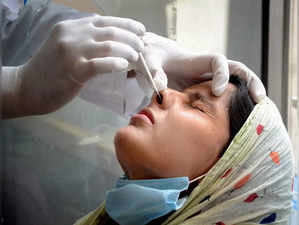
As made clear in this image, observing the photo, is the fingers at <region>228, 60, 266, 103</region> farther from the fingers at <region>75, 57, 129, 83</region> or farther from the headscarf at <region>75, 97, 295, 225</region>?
the fingers at <region>75, 57, 129, 83</region>

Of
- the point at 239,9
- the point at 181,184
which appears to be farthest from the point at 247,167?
the point at 239,9

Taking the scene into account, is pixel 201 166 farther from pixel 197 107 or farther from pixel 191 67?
pixel 191 67

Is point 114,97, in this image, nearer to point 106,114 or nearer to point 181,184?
point 106,114

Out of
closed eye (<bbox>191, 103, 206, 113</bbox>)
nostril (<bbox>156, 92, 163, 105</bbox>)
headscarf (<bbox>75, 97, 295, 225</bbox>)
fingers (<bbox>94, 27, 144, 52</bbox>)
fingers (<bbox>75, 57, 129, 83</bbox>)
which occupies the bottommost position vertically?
headscarf (<bbox>75, 97, 295, 225</bbox>)

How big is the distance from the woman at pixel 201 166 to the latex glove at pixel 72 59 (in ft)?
0.52

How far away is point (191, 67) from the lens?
40.9 inches

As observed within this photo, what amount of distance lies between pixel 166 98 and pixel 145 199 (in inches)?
10.0

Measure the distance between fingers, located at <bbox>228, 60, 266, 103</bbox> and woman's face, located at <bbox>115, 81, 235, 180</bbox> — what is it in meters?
0.11

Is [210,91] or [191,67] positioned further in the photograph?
[191,67]

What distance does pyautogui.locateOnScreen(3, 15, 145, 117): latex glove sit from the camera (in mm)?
791

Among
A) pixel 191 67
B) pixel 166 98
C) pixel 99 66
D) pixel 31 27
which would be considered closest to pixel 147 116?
pixel 166 98

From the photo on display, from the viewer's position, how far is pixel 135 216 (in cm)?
85

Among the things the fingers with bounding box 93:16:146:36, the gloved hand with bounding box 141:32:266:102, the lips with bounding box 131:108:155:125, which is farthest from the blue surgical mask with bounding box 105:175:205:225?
Answer: the fingers with bounding box 93:16:146:36

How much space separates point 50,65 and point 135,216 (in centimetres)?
42
